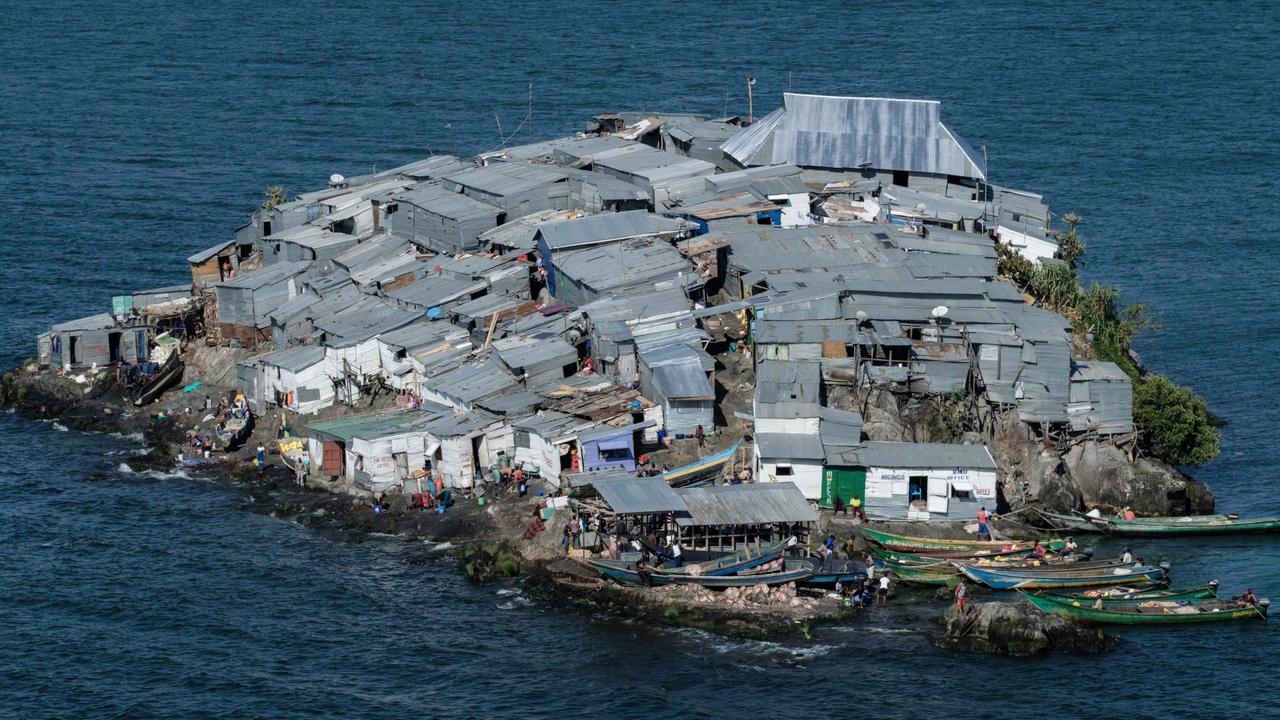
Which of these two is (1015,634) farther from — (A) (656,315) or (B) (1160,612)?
(A) (656,315)

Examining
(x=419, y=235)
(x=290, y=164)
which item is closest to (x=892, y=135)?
(x=419, y=235)

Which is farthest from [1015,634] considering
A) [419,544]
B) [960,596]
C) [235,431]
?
[235,431]

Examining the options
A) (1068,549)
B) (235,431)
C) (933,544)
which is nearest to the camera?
(1068,549)

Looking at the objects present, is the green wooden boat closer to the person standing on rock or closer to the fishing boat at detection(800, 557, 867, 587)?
the person standing on rock

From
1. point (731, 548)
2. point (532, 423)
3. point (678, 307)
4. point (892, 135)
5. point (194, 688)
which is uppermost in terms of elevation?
point (892, 135)

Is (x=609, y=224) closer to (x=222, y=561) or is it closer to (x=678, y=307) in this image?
(x=678, y=307)

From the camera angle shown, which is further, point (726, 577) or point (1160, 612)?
point (726, 577)

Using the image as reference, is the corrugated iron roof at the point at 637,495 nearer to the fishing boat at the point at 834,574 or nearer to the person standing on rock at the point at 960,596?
the fishing boat at the point at 834,574
